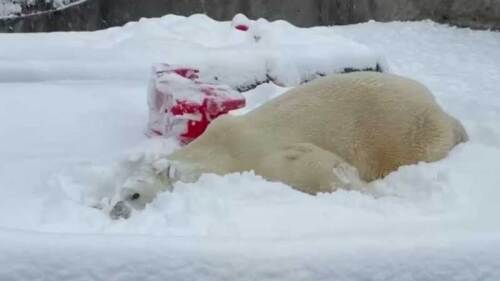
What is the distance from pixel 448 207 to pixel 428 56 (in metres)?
4.33

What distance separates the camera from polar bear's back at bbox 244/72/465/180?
6.44 feet

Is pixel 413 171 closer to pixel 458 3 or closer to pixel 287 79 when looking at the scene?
pixel 287 79

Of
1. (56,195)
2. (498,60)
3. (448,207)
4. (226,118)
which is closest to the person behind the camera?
(448,207)

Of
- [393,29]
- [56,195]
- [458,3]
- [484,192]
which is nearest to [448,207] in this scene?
[484,192]

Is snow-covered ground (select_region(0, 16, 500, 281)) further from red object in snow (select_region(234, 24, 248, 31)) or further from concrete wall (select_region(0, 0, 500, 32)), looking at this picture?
concrete wall (select_region(0, 0, 500, 32))

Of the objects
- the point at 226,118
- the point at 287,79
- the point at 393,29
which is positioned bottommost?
the point at 393,29

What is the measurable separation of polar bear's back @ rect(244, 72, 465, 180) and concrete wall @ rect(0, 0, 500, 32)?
16.3 feet

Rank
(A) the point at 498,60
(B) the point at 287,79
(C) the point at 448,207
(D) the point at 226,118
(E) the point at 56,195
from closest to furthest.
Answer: (C) the point at 448,207
(E) the point at 56,195
(D) the point at 226,118
(B) the point at 287,79
(A) the point at 498,60

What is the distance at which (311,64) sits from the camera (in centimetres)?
330

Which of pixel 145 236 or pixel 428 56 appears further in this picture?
pixel 428 56

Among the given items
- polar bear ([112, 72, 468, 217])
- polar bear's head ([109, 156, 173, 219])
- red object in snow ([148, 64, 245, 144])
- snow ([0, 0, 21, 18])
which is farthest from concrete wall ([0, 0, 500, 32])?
polar bear's head ([109, 156, 173, 219])

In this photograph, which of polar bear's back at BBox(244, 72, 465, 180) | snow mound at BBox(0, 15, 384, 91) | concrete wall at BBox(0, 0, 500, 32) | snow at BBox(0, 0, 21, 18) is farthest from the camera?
concrete wall at BBox(0, 0, 500, 32)

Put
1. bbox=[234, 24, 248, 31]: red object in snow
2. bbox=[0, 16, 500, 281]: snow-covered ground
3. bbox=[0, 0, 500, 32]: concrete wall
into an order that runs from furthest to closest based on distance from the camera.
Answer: bbox=[0, 0, 500, 32]: concrete wall
bbox=[234, 24, 248, 31]: red object in snow
bbox=[0, 16, 500, 281]: snow-covered ground

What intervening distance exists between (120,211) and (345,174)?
0.51 metres
